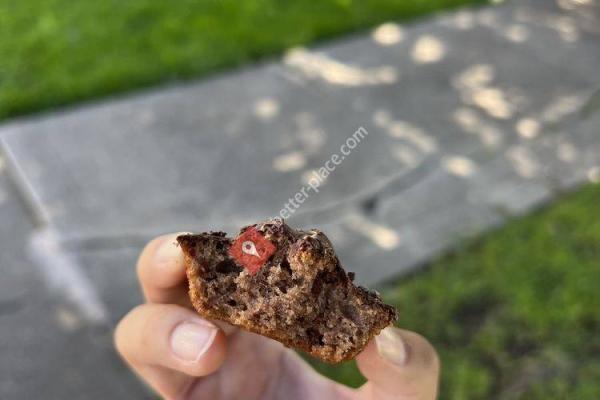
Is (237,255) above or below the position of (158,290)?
above

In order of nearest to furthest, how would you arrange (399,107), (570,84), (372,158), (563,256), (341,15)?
(563,256) < (372,158) < (399,107) < (570,84) < (341,15)

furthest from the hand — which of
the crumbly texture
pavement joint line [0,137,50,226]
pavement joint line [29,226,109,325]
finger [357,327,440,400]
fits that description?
pavement joint line [0,137,50,226]

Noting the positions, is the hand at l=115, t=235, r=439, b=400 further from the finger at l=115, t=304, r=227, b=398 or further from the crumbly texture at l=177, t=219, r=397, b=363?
the crumbly texture at l=177, t=219, r=397, b=363

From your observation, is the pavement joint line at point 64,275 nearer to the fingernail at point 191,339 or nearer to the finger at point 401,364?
the fingernail at point 191,339

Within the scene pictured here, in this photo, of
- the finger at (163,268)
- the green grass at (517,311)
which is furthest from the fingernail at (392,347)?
the green grass at (517,311)

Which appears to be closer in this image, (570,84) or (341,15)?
(570,84)

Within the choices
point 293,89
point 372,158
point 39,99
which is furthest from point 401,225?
point 39,99

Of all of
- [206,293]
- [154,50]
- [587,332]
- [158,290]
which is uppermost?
[206,293]

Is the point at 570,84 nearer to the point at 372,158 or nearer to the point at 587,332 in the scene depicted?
the point at 372,158
